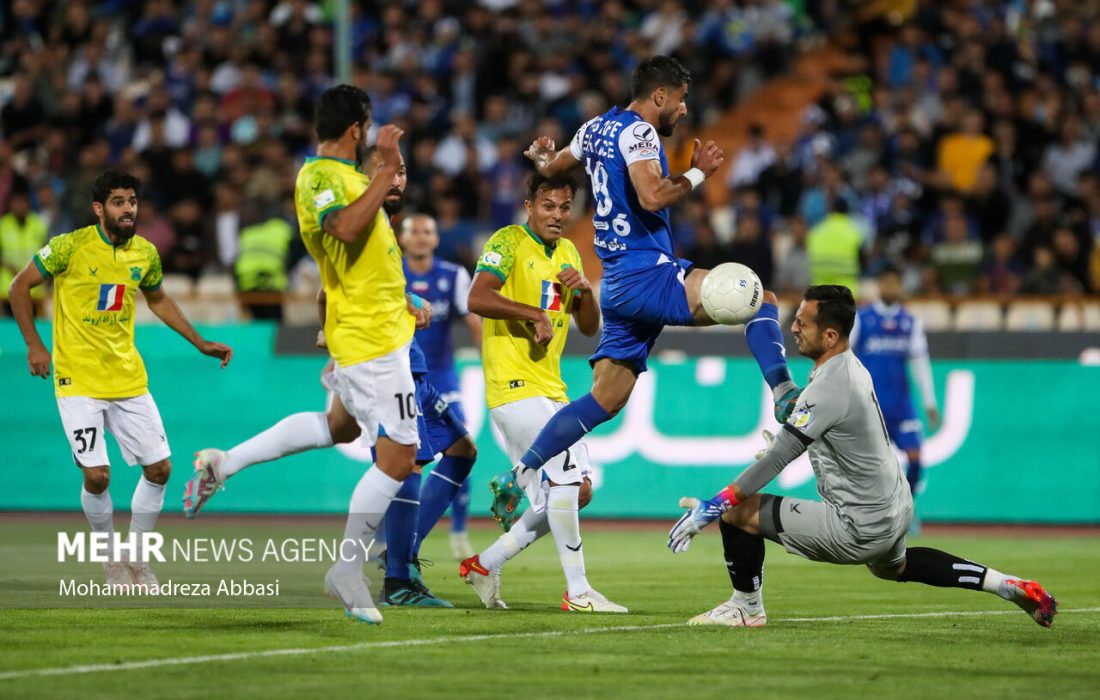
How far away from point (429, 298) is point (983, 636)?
5349 mm

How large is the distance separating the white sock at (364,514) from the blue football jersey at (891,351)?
8.39 metres

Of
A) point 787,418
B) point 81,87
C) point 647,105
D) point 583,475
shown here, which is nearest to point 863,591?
point 583,475

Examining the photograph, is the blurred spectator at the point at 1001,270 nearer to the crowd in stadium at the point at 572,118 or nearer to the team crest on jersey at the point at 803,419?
the crowd in stadium at the point at 572,118

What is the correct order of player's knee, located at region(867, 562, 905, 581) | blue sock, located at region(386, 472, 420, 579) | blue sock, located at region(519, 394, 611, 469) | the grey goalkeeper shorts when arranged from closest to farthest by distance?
the grey goalkeeper shorts
player's knee, located at region(867, 562, 905, 581)
blue sock, located at region(519, 394, 611, 469)
blue sock, located at region(386, 472, 420, 579)

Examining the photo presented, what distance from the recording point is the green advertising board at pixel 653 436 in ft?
54.0

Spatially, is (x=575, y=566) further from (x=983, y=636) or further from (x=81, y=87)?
(x=81, y=87)

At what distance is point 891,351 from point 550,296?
6.45 m

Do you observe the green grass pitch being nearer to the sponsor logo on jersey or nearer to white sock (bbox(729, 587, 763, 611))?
white sock (bbox(729, 587, 763, 611))

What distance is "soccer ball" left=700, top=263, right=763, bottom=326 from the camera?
29.5 ft

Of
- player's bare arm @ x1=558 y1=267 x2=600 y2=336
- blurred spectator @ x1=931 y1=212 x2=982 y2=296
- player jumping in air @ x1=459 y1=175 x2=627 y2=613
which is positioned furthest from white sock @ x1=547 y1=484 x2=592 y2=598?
blurred spectator @ x1=931 y1=212 x2=982 y2=296

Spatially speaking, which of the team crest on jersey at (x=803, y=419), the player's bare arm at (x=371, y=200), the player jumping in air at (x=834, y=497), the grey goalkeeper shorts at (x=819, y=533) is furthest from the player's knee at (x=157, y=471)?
the team crest on jersey at (x=803, y=419)

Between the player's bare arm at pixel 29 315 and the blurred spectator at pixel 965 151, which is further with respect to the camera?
the blurred spectator at pixel 965 151

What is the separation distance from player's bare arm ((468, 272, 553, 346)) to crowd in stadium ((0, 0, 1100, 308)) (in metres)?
9.39

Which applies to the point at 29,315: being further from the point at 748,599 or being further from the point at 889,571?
the point at 889,571
